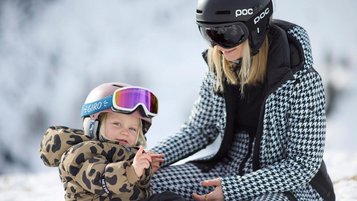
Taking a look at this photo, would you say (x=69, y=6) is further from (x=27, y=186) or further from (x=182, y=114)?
(x=27, y=186)

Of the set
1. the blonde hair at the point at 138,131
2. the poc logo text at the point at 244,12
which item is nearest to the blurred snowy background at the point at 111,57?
the blonde hair at the point at 138,131

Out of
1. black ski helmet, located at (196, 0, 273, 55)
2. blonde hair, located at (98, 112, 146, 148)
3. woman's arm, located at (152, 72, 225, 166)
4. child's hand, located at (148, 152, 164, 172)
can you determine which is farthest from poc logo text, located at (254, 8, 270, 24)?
child's hand, located at (148, 152, 164, 172)

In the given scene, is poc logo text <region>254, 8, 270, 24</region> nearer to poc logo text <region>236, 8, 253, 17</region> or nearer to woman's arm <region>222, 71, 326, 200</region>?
poc logo text <region>236, 8, 253, 17</region>

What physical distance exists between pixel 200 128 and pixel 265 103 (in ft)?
1.80

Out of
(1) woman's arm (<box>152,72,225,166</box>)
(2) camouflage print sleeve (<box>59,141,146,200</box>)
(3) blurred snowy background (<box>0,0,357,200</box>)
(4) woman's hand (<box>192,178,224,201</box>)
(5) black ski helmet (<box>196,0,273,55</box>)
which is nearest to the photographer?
(2) camouflage print sleeve (<box>59,141,146,200</box>)

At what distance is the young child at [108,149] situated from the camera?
2.71 m

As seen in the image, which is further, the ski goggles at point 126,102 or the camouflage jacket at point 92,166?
the ski goggles at point 126,102

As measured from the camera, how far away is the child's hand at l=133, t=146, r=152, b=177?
270cm

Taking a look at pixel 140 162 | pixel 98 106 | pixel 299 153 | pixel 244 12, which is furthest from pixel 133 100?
pixel 299 153

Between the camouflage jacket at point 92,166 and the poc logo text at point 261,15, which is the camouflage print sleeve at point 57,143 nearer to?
the camouflage jacket at point 92,166

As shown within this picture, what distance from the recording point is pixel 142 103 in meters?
2.95

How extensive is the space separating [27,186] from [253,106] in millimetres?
2177

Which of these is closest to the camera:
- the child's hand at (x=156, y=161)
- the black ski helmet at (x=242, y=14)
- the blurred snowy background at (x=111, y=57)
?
the black ski helmet at (x=242, y=14)

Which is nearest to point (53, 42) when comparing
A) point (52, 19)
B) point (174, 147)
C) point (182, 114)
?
point (52, 19)
